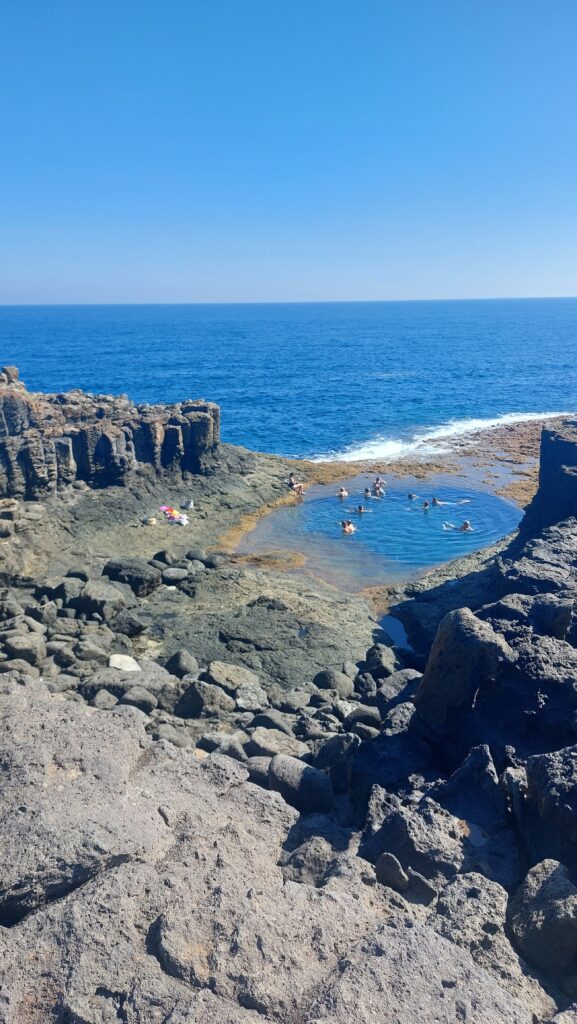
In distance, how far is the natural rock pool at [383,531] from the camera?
31328 millimetres

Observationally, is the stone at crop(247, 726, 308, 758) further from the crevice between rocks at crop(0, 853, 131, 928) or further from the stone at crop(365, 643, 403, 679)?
the stone at crop(365, 643, 403, 679)

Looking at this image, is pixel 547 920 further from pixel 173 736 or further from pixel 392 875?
pixel 173 736

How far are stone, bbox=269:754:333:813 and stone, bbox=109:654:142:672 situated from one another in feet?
26.9

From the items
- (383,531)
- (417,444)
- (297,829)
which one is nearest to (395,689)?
(297,829)

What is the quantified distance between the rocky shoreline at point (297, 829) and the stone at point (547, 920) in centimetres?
2

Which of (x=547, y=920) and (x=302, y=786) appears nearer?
(x=547, y=920)

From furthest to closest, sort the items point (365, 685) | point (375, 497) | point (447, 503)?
point (375, 497), point (447, 503), point (365, 685)

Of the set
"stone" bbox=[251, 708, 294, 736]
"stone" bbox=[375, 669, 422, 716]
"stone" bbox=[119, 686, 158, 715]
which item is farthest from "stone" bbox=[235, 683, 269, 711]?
"stone" bbox=[375, 669, 422, 716]

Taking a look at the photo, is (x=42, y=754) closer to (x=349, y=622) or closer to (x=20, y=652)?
(x=20, y=652)

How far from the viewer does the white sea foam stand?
180ft

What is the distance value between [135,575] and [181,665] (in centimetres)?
678

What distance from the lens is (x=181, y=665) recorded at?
769 inches

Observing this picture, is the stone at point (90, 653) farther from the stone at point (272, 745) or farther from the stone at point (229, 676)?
the stone at point (272, 745)

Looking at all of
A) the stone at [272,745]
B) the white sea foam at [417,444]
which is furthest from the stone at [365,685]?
the white sea foam at [417,444]
